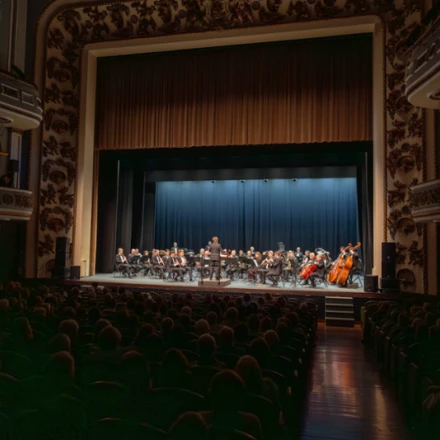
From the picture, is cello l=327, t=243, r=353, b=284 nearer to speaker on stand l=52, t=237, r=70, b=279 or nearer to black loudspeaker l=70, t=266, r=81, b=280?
black loudspeaker l=70, t=266, r=81, b=280

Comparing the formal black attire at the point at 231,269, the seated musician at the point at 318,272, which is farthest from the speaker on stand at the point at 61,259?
the seated musician at the point at 318,272

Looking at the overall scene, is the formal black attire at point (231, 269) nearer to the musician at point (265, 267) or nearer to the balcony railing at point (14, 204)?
the musician at point (265, 267)

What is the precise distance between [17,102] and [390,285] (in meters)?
10.3

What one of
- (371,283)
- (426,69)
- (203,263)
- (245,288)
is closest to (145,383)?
(426,69)

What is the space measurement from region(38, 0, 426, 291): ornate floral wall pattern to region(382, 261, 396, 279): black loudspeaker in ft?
2.00

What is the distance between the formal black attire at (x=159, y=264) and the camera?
561 inches

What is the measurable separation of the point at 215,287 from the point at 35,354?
27.8 feet

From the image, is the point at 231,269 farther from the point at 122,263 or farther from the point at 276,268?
the point at 122,263

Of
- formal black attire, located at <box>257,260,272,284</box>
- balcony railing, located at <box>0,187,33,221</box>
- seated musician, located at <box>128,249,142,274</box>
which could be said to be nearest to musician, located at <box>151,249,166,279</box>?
seated musician, located at <box>128,249,142,274</box>

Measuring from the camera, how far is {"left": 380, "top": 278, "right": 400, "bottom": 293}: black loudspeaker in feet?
37.3

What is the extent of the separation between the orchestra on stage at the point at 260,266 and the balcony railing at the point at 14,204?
3.57 meters

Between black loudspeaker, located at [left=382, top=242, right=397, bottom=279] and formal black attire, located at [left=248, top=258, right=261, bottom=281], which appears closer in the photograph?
black loudspeaker, located at [left=382, top=242, right=397, bottom=279]

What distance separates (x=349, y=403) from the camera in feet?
16.8

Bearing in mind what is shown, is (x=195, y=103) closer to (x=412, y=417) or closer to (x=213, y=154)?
(x=213, y=154)
